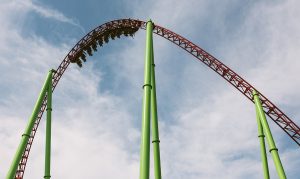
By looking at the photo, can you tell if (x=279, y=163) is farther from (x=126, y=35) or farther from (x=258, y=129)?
(x=126, y=35)

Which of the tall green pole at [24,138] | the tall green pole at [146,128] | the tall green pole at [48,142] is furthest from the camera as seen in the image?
the tall green pole at [48,142]

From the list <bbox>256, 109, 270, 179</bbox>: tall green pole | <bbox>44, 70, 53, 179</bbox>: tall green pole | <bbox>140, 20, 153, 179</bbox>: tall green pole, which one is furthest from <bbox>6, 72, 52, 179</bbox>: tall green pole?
<bbox>256, 109, 270, 179</bbox>: tall green pole

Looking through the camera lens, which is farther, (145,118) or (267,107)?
(267,107)

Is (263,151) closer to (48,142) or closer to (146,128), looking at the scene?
(146,128)

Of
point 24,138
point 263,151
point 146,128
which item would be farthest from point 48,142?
point 263,151

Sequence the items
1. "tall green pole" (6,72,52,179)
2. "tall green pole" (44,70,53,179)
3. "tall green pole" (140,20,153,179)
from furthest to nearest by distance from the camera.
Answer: "tall green pole" (44,70,53,179), "tall green pole" (6,72,52,179), "tall green pole" (140,20,153,179)

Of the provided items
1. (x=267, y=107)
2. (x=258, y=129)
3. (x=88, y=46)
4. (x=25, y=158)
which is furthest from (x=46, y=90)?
(x=267, y=107)

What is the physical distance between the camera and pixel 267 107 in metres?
16.4

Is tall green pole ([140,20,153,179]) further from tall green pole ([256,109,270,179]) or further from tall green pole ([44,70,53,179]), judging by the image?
tall green pole ([256,109,270,179])

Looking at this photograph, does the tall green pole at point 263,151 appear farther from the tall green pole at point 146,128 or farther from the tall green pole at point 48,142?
the tall green pole at point 48,142

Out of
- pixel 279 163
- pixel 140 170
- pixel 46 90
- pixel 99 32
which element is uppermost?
pixel 99 32

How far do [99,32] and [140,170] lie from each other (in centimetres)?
1422

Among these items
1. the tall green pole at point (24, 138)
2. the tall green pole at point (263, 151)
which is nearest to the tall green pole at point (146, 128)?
the tall green pole at point (24, 138)

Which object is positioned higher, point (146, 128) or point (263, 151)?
point (263, 151)
